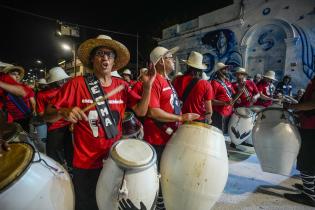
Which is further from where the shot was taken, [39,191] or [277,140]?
[277,140]

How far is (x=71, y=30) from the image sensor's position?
50.6ft

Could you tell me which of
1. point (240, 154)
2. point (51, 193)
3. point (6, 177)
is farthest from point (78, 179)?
point (240, 154)

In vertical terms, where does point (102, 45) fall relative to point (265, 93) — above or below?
above

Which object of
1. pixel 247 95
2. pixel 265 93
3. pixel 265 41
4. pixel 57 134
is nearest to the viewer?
pixel 57 134

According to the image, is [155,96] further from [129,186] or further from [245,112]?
[245,112]

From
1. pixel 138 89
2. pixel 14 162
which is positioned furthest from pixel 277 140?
pixel 14 162

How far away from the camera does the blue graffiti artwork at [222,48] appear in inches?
546

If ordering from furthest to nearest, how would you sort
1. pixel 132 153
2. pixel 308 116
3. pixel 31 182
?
pixel 308 116 < pixel 132 153 < pixel 31 182

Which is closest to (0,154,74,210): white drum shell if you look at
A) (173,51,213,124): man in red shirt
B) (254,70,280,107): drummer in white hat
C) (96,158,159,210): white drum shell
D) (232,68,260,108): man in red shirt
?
(96,158,159,210): white drum shell

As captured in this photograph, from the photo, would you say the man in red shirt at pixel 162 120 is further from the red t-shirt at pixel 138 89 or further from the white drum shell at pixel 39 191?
the white drum shell at pixel 39 191

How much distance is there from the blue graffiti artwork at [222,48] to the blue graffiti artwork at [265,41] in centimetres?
132

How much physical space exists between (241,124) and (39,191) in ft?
17.1

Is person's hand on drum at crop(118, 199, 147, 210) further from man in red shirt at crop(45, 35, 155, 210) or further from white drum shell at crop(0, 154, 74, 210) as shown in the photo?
man in red shirt at crop(45, 35, 155, 210)

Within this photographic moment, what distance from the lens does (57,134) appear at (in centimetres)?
367
